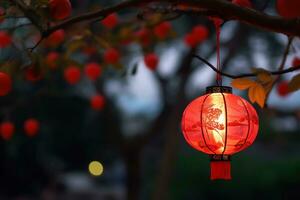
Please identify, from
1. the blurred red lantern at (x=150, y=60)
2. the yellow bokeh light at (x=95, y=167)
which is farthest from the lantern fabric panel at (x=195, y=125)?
the yellow bokeh light at (x=95, y=167)

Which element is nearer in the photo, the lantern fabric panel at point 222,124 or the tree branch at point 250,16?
the tree branch at point 250,16

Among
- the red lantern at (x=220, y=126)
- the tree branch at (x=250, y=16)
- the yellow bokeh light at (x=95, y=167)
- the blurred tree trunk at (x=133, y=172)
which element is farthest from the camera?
the yellow bokeh light at (x=95, y=167)

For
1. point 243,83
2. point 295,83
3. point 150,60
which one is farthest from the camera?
point 150,60

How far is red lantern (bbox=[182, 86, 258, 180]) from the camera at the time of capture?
169cm

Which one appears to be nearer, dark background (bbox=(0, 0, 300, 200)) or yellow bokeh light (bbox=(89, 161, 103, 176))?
dark background (bbox=(0, 0, 300, 200))

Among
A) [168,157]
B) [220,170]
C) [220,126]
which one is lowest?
[168,157]

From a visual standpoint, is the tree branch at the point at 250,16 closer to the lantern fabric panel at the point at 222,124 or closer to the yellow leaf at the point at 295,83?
the yellow leaf at the point at 295,83

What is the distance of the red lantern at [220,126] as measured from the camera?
1.69 m

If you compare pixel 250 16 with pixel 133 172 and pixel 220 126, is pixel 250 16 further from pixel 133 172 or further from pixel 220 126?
pixel 133 172

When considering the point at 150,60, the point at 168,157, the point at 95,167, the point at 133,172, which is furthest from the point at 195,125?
the point at 95,167

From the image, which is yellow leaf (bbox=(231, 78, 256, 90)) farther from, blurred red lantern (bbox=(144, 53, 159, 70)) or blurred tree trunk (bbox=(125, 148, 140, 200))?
blurred tree trunk (bbox=(125, 148, 140, 200))

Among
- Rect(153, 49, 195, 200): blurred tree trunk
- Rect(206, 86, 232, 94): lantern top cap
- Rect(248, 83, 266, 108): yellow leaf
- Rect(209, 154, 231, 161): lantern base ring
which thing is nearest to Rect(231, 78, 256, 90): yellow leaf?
Rect(248, 83, 266, 108): yellow leaf

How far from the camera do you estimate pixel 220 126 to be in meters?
1.69

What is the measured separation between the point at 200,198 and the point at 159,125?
201 cm
